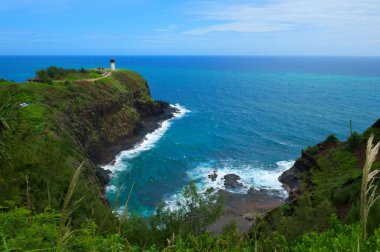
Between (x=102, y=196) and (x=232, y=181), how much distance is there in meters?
21.6

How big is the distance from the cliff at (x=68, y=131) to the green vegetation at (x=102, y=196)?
0.11m

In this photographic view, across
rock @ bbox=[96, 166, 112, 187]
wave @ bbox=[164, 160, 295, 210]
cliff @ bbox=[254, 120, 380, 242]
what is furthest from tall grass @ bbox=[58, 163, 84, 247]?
rock @ bbox=[96, 166, 112, 187]

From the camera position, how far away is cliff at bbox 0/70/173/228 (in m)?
18.2

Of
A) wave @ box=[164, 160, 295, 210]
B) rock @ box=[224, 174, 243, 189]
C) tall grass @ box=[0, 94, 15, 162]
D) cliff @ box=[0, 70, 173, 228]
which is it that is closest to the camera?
tall grass @ box=[0, 94, 15, 162]

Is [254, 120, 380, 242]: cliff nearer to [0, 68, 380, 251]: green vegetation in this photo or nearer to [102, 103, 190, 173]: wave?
[0, 68, 380, 251]: green vegetation

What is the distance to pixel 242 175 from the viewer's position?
5388cm

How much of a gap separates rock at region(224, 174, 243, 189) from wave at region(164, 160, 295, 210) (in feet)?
1.92

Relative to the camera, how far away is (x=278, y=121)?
3450 inches

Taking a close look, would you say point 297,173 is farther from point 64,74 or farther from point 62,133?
point 64,74

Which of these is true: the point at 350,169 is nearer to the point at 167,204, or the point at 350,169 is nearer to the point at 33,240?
the point at 167,204

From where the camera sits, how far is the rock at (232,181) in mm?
50031

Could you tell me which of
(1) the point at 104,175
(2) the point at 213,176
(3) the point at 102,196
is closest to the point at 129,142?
(1) the point at 104,175

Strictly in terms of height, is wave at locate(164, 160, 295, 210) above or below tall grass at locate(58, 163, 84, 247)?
below

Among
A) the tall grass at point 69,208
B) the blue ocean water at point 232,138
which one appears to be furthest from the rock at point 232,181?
the tall grass at point 69,208
